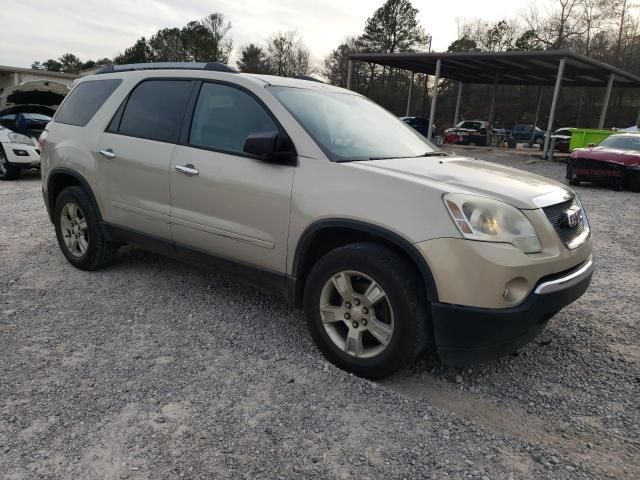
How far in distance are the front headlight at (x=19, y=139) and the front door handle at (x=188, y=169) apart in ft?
30.5

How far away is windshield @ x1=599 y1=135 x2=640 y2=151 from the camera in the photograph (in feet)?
43.1

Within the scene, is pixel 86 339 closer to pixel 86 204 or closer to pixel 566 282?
pixel 86 204

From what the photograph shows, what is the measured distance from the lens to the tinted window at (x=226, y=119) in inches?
136

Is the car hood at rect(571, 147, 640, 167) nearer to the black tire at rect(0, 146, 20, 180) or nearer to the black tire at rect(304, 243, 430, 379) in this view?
the black tire at rect(304, 243, 430, 379)

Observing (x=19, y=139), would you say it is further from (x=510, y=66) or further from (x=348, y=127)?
(x=510, y=66)

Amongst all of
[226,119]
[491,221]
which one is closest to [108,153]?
[226,119]

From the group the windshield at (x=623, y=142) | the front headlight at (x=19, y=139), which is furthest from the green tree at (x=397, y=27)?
the front headlight at (x=19, y=139)

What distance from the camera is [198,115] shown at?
3766 millimetres

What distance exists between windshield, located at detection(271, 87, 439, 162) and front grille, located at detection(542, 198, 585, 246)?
1082mm

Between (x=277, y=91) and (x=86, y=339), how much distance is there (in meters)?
2.20

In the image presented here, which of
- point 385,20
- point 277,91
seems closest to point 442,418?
point 277,91

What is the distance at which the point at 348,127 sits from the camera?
3.61 m

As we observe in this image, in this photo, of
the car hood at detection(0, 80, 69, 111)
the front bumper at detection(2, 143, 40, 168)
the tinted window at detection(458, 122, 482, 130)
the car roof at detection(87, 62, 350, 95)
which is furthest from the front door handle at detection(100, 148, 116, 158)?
the tinted window at detection(458, 122, 482, 130)

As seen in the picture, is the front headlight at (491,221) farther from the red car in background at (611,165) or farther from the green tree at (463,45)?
the green tree at (463,45)
